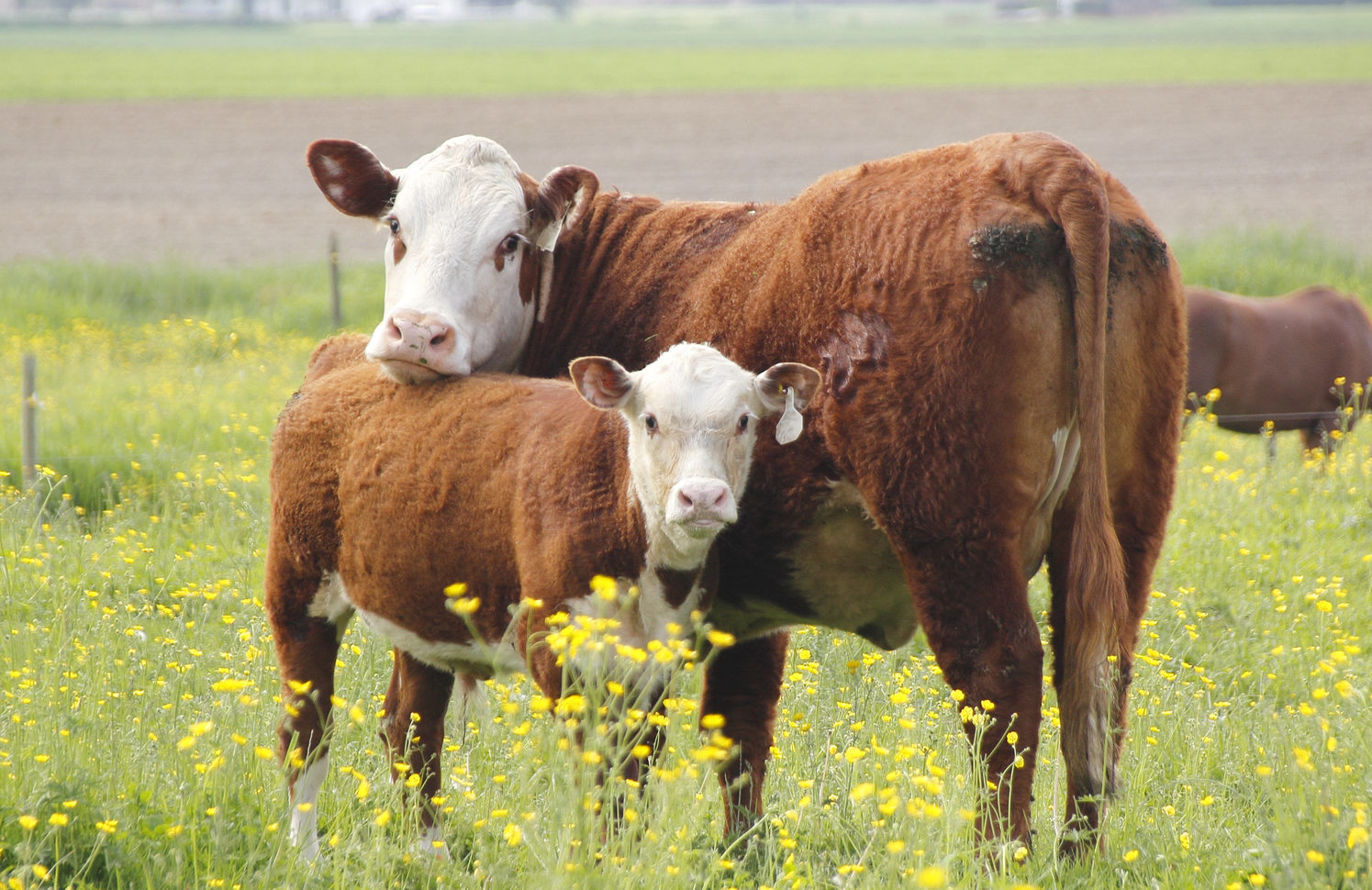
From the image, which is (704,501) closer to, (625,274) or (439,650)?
(439,650)

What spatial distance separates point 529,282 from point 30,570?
2738mm

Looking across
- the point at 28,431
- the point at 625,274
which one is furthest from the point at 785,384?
the point at 28,431

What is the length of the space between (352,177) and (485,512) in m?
1.68

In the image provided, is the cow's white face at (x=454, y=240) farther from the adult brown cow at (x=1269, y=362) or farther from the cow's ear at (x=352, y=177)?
the adult brown cow at (x=1269, y=362)

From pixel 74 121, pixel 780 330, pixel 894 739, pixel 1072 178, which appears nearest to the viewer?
pixel 1072 178

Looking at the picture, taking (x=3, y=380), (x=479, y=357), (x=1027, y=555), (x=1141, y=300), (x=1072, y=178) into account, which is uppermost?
(x=1072, y=178)

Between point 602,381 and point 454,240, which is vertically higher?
point 454,240

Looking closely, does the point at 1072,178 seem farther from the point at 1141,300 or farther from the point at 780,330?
the point at 780,330

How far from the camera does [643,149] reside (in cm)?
3169

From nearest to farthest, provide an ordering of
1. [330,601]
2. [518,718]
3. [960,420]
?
[960,420]
[330,601]
[518,718]

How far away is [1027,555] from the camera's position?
13.7 ft

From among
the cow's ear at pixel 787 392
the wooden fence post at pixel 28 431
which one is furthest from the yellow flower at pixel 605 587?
the wooden fence post at pixel 28 431

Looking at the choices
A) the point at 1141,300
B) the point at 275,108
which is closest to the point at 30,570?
the point at 1141,300

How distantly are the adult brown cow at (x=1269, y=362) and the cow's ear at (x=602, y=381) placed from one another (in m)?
7.52
